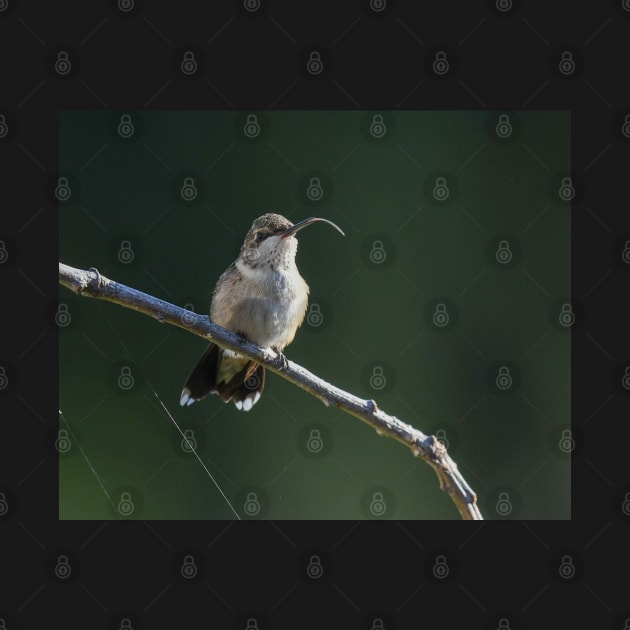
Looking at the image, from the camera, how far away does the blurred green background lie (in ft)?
25.4

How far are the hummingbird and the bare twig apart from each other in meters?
0.95

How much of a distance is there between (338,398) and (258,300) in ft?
4.34

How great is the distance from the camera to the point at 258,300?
531cm

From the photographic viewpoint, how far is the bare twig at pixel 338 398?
3904mm

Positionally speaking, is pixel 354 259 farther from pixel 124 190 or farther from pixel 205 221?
pixel 124 190

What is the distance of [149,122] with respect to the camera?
819 centimetres

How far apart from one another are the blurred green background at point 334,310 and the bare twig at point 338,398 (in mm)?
2755

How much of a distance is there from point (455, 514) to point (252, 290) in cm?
379
